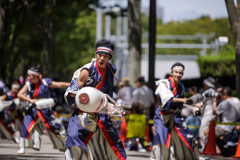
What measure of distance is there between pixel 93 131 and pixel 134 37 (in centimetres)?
953

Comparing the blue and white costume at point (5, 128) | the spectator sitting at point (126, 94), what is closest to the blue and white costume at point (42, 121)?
the blue and white costume at point (5, 128)

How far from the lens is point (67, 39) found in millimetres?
42094

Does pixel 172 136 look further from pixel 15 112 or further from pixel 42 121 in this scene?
pixel 15 112

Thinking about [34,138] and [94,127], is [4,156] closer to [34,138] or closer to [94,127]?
[34,138]

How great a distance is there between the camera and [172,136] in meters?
8.14

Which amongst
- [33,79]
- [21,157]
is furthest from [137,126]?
[21,157]

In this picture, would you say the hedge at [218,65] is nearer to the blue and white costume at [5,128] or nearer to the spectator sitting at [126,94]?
the spectator sitting at [126,94]

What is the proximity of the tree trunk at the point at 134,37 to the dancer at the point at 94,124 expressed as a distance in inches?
356

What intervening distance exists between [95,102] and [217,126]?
20.2 ft

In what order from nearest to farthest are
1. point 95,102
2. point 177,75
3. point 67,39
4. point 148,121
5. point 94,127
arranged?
point 95,102, point 94,127, point 177,75, point 148,121, point 67,39

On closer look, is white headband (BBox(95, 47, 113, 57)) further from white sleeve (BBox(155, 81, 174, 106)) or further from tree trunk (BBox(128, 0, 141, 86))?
tree trunk (BBox(128, 0, 141, 86))

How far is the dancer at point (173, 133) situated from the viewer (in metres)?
8.05

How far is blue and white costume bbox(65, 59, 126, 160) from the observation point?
19.8 feet

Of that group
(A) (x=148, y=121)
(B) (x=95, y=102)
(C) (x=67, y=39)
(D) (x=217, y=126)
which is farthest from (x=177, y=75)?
(C) (x=67, y=39)
